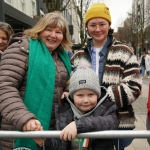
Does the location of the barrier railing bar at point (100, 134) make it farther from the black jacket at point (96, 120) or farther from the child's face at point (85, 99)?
the child's face at point (85, 99)

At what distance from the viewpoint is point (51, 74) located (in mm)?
2074

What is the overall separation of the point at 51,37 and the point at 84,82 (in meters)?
0.50

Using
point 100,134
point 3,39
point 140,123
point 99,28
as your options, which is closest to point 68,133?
point 100,134

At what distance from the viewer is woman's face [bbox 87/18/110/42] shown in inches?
92.2

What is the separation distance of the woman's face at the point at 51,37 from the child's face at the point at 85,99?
0.49 m

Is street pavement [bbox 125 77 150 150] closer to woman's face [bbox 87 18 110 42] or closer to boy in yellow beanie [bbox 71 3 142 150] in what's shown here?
boy in yellow beanie [bbox 71 3 142 150]

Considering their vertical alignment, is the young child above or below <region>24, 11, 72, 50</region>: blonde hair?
below

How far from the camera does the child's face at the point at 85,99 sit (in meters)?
1.98

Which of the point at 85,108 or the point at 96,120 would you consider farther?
the point at 85,108

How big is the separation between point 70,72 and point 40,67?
0.40 m

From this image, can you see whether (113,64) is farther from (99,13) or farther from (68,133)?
(68,133)

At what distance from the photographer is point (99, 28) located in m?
2.34

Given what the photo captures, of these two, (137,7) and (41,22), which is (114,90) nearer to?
(41,22)

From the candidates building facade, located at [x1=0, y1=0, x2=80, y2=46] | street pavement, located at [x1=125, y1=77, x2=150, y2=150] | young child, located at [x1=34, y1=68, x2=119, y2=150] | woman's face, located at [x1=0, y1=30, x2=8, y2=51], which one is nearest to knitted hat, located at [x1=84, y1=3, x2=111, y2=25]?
young child, located at [x1=34, y1=68, x2=119, y2=150]
